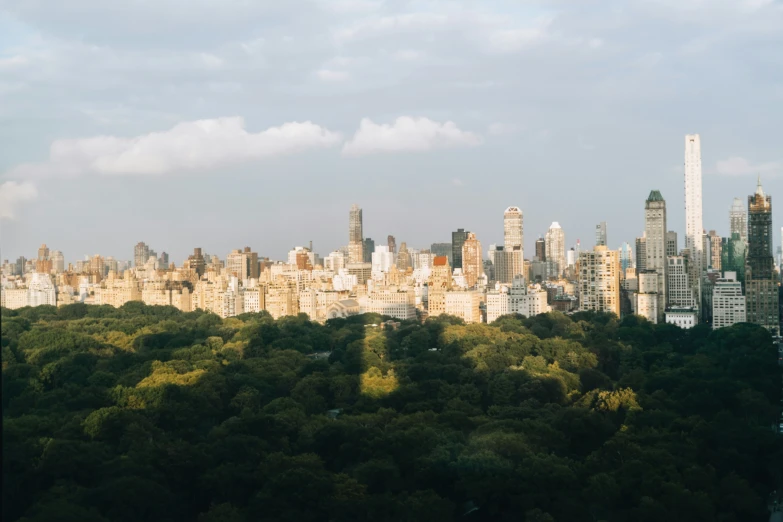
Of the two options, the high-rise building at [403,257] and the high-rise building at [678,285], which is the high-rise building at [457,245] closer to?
the high-rise building at [403,257]

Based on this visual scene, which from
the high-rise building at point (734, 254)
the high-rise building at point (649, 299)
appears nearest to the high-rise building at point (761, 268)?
the high-rise building at point (734, 254)

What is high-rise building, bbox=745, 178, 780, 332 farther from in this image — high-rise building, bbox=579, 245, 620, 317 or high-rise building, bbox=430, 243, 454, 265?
high-rise building, bbox=430, 243, 454, 265

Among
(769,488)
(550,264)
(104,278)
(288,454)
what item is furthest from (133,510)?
(550,264)

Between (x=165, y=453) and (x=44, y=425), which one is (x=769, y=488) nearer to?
(x=165, y=453)

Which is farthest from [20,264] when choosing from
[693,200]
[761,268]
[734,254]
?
[693,200]

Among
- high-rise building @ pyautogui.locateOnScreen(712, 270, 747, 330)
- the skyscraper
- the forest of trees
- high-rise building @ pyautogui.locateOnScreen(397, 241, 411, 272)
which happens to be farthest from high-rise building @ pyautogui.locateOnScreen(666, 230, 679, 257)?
the forest of trees
